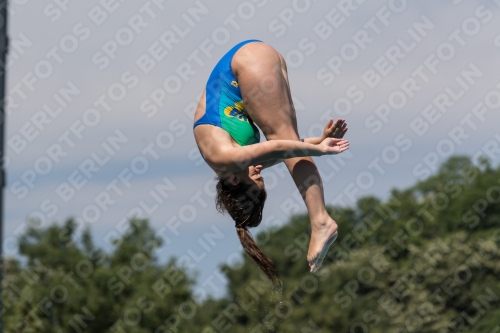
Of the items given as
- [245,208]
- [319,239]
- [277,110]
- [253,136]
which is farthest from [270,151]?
[319,239]

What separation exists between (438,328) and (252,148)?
42.1 meters

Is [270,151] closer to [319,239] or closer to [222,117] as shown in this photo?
[222,117]

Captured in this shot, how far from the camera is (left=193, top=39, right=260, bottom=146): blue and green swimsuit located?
8.67 m

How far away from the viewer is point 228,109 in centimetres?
870

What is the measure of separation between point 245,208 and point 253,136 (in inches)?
26.2

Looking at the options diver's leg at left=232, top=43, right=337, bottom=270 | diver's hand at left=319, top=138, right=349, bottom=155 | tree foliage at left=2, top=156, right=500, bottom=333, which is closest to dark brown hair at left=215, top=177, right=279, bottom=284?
diver's leg at left=232, top=43, right=337, bottom=270

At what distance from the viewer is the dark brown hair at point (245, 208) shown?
8.92m

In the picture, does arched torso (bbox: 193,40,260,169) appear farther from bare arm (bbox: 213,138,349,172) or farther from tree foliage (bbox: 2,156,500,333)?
tree foliage (bbox: 2,156,500,333)

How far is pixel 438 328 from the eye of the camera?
4856 cm

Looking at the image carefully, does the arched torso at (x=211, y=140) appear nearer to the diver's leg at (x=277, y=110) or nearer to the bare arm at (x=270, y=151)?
the bare arm at (x=270, y=151)

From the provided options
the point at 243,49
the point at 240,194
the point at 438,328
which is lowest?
the point at 438,328

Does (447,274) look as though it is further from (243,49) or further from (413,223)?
(243,49)

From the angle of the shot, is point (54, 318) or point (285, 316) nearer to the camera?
point (54, 318)

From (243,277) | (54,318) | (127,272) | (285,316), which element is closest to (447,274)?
(285,316)
